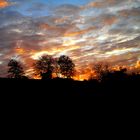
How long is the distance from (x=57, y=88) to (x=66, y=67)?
56.8 metres

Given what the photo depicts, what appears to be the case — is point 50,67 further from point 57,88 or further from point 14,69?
point 57,88

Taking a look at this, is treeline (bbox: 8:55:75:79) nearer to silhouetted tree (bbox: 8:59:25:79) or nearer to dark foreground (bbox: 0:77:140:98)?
silhouetted tree (bbox: 8:59:25:79)

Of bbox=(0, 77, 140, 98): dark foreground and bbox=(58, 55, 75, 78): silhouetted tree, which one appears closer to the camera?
bbox=(0, 77, 140, 98): dark foreground

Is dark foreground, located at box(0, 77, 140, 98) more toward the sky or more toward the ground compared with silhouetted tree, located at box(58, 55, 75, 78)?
more toward the ground

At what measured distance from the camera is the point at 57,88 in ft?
115

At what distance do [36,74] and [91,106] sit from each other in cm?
5986

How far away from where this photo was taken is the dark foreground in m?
29.9

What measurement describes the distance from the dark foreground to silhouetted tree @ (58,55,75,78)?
1777 inches

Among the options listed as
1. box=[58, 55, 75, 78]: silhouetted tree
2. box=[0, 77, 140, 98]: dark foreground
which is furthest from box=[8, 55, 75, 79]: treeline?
box=[0, 77, 140, 98]: dark foreground

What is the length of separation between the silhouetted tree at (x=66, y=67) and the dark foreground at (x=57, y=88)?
45131 millimetres

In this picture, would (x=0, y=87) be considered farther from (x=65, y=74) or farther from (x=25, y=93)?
(x=65, y=74)

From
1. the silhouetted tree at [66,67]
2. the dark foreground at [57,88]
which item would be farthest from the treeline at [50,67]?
the dark foreground at [57,88]

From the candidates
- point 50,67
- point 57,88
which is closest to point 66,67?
point 50,67

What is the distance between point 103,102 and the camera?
34781mm
